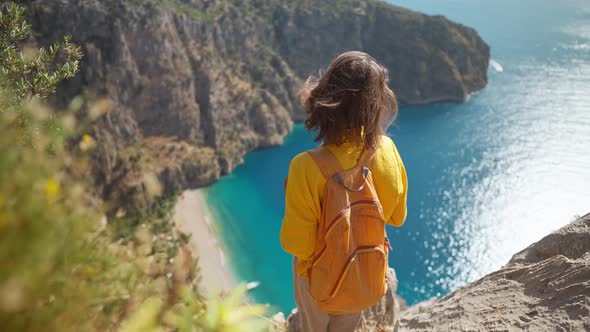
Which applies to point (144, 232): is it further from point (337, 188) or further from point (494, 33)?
point (494, 33)

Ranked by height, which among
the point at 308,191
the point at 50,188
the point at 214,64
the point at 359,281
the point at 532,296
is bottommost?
the point at 214,64

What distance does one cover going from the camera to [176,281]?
1543mm

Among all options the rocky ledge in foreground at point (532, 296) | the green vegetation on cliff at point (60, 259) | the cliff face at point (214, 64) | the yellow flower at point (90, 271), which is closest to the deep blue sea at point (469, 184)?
the cliff face at point (214, 64)

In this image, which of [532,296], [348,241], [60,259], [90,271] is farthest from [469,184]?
[60,259]

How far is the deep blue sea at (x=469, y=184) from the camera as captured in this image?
26.5m

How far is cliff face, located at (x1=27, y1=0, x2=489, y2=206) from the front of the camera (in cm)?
3175

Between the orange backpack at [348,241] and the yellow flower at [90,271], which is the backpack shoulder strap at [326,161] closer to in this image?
the orange backpack at [348,241]

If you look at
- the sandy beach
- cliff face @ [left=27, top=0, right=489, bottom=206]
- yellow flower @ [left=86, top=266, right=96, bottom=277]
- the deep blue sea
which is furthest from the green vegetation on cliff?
the sandy beach

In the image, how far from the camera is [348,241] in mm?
2158

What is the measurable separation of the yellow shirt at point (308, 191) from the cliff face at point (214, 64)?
68.1ft

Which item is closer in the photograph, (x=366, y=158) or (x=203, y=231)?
(x=366, y=158)

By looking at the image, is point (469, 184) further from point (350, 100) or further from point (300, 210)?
point (300, 210)

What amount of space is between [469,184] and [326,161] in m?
35.5

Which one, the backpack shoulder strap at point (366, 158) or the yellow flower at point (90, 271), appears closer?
the yellow flower at point (90, 271)
